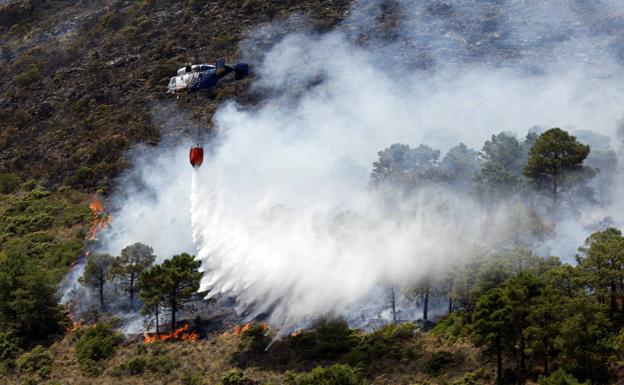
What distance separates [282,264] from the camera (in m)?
54.8

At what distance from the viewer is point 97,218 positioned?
236 ft

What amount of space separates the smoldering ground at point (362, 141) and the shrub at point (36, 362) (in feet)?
41.3

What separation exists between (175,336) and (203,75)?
816 inches

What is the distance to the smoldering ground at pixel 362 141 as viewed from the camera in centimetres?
5356

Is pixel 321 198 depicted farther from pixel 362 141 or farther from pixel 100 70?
pixel 100 70

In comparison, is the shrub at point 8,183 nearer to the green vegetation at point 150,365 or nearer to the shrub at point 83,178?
the shrub at point 83,178

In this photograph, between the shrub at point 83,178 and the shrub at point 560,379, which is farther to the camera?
the shrub at point 83,178

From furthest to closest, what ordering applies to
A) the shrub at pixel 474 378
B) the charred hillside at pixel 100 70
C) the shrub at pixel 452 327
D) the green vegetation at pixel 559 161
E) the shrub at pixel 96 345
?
the charred hillside at pixel 100 70, the green vegetation at pixel 559 161, the shrub at pixel 96 345, the shrub at pixel 452 327, the shrub at pixel 474 378

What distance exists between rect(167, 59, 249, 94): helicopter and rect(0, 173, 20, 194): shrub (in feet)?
104

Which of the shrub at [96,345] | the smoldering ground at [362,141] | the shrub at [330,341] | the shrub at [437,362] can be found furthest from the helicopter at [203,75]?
the shrub at [437,362]

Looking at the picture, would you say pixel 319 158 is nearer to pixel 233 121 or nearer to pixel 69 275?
pixel 233 121

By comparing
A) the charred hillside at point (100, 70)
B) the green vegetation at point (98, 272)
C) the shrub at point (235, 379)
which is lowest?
the shrub at point (235, 379)

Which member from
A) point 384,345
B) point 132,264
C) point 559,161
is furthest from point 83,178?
point 559,161

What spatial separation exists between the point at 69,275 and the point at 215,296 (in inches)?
568
